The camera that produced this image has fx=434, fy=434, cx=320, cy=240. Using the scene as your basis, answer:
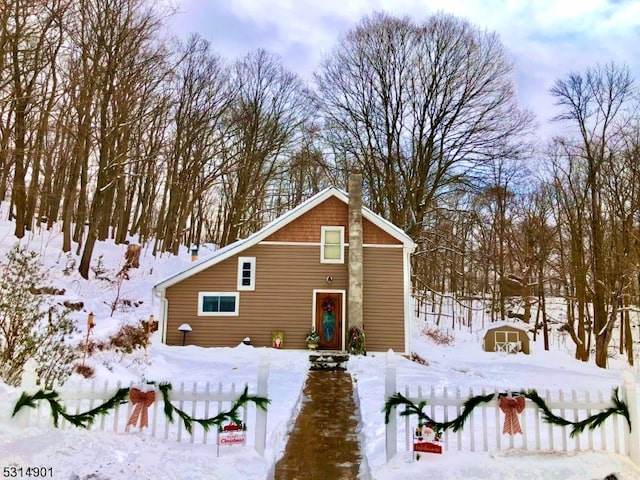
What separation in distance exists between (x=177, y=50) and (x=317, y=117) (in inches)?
291

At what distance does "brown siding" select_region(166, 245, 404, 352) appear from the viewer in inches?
560

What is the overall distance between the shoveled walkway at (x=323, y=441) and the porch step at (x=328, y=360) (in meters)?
2.96

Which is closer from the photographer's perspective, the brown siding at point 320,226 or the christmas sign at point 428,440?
the christmas sign at point 428,440

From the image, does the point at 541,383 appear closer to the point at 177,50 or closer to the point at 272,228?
the point at 272,228

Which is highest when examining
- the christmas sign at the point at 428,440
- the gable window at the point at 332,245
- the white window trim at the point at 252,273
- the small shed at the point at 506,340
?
the gable window at the point at 332,245

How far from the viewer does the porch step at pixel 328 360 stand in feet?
37.5

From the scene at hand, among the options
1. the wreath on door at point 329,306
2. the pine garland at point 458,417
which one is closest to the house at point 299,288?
the wreath on door at point 329,306

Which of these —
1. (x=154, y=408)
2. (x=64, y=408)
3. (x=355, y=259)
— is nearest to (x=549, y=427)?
(x=154, y=408)

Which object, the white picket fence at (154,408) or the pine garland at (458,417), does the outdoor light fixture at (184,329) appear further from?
the pine garland at (458,417)

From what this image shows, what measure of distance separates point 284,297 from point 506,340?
11.6 metres

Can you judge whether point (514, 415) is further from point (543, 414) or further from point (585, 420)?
point (585, 420)

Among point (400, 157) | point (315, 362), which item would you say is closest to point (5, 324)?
point (315, 362)

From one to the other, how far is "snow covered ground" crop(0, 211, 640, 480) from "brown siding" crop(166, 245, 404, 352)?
1070mm

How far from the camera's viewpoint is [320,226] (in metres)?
14.9
